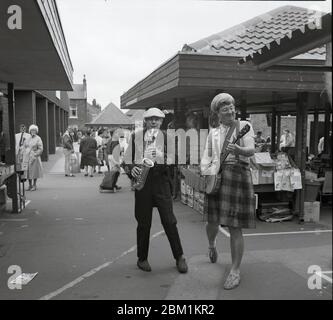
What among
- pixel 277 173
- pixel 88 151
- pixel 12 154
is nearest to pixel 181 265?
pixel 277 173

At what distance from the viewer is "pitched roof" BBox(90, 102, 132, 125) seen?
2320cm

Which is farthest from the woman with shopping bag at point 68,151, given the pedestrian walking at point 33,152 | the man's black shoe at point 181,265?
the man's black shoe at point 181,265

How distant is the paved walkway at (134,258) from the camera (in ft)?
11.9

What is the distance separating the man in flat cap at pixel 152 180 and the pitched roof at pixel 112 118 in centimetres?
1903

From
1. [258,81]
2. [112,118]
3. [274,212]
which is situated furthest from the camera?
[112,118]

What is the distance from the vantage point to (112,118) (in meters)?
23.5

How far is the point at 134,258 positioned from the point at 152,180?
111 centimetres

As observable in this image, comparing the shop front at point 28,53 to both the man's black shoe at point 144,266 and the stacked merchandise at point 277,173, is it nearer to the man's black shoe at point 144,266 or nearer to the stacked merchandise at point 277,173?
the man's black shoe at point 144,266

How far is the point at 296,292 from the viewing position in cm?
340

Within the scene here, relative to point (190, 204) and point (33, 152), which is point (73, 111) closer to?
point (33, 152)

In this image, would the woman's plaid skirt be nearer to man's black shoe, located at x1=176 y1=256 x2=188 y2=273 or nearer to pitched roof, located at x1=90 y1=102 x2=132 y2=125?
man's black shoe, located at x1=176 y1=256 x2=188 y2=273

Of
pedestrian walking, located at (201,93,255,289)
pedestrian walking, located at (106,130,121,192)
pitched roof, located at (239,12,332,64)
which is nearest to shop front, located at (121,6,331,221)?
pedestrian walking, located at (201,93,255,289)

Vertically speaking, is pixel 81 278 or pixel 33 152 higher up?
pixel 33 152

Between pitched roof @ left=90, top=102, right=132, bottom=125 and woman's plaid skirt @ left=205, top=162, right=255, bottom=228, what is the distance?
64.6ft
